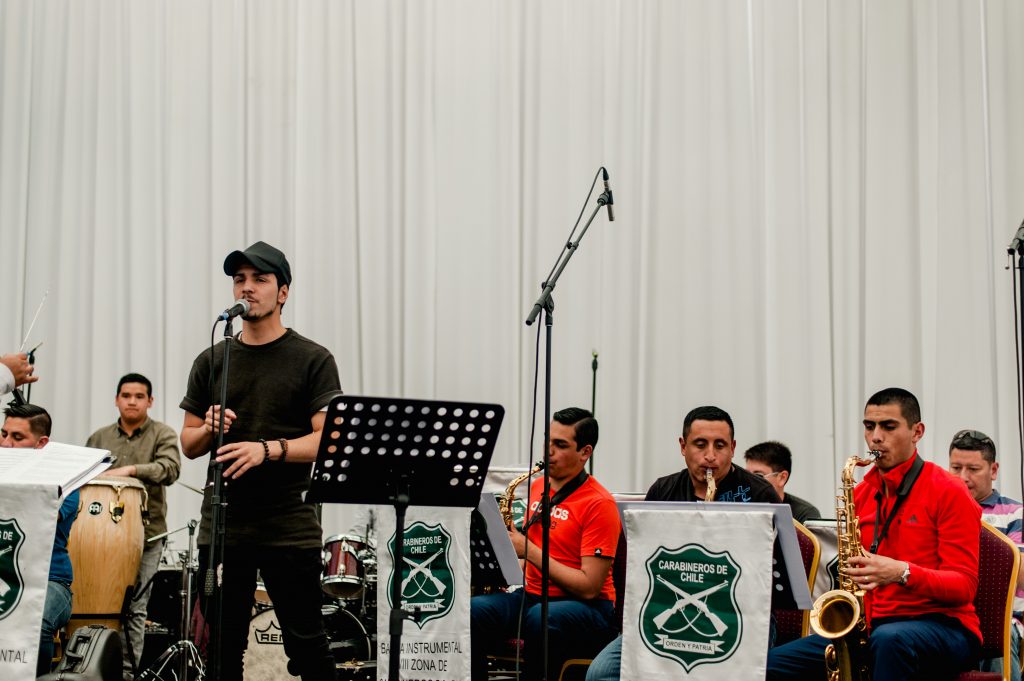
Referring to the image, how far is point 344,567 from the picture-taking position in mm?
5609

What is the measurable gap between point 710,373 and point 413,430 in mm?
4301

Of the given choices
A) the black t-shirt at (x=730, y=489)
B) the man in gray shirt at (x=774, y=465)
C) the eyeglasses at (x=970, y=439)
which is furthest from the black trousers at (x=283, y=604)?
the eyeglasses at (x=970, y=439)

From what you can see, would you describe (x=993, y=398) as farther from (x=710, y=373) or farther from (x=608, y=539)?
(x=608, y=539)

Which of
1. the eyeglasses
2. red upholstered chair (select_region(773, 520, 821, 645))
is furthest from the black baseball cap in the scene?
the eyeglasses

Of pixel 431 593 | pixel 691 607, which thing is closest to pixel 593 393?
pixel 431 593

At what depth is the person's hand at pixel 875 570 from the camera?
356cm

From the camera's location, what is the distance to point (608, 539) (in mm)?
4320

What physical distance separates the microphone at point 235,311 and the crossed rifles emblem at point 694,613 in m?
1.52

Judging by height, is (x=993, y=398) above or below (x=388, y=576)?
above

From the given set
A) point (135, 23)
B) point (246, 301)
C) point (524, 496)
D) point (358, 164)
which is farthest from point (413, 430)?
point (135, 23)

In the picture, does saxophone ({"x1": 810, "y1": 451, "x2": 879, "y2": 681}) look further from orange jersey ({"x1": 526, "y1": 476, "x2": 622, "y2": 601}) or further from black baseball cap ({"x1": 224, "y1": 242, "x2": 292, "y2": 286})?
black baseball cap ({"x1": 224, "y1": 242, "x2": 292, "y2": 286})

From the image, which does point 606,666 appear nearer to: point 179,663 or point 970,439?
point 179,663

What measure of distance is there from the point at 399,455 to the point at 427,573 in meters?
0.93

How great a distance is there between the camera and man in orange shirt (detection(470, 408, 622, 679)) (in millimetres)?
4188
